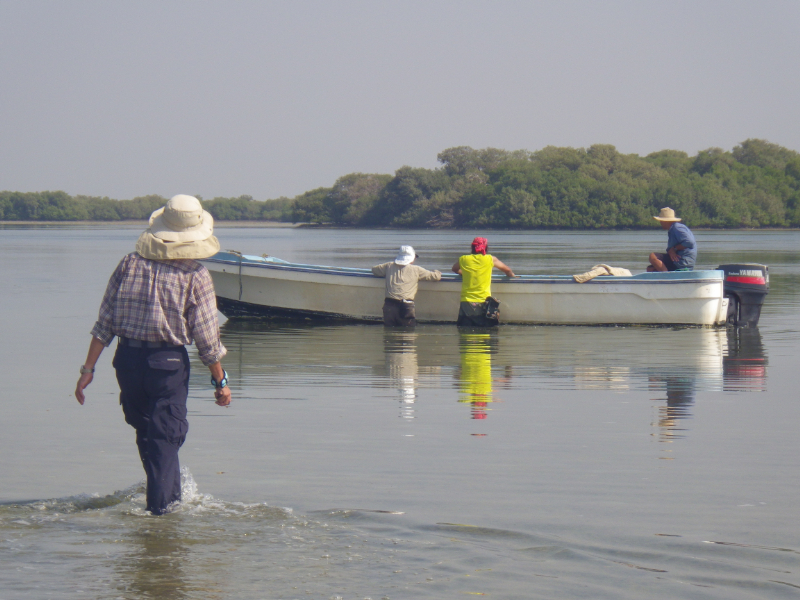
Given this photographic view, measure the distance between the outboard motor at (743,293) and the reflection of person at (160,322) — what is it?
36.1ft

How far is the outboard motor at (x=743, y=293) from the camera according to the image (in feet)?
45.1

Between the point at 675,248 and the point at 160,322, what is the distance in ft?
34.7

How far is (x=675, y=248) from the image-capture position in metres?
13.4

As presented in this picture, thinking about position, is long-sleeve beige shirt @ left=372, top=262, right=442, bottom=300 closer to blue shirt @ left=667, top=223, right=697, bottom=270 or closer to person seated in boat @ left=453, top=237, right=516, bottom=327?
person seated in boat @ left=453, top=237, right=516, bottom=327

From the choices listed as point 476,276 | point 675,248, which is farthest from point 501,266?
point 675,248

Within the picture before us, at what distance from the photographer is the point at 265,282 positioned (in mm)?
15273

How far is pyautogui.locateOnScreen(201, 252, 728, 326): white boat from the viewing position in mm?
13609

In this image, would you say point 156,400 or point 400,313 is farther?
point 400,313

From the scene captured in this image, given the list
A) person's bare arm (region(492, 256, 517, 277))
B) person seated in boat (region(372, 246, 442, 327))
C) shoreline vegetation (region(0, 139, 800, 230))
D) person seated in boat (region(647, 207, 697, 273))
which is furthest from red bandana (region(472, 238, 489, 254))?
shoreline vegetation (region(0, 139, 800, 230))

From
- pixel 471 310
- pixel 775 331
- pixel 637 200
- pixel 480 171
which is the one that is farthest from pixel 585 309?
pixel 480 171

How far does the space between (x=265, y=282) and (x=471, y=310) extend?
3612mm

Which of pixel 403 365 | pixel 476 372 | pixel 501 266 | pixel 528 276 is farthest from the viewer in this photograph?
pixel 528 276

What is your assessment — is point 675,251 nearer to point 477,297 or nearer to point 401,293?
point 477,297

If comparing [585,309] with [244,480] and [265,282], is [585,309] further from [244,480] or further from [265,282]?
[244,480]
